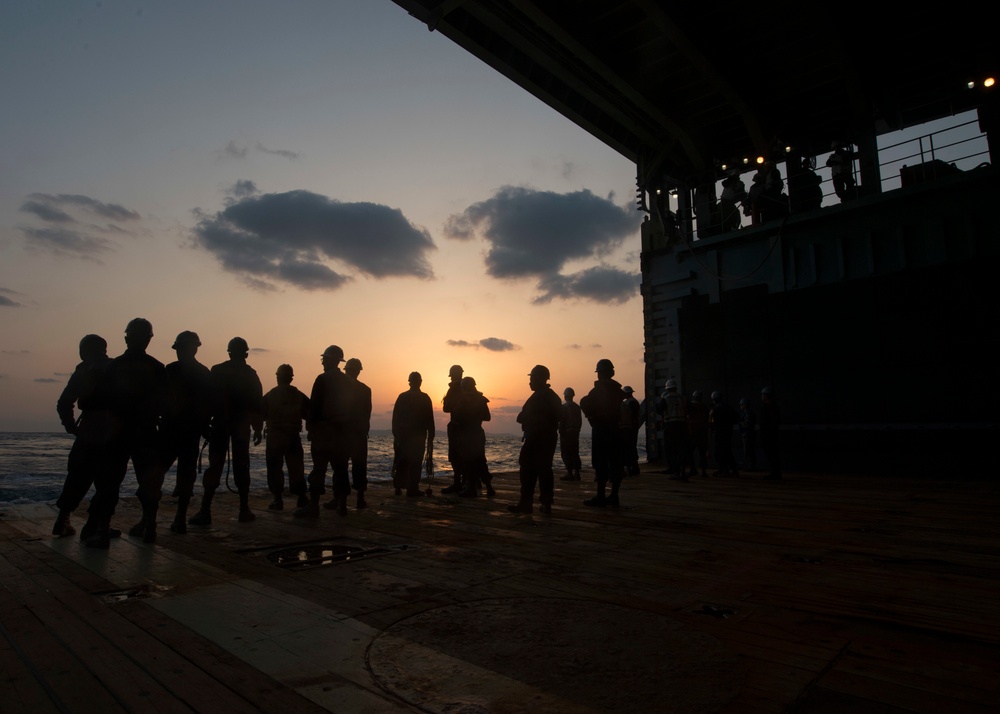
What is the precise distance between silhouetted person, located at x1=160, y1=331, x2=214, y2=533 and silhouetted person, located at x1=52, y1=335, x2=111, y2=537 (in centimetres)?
54

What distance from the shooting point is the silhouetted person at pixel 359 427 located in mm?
7160

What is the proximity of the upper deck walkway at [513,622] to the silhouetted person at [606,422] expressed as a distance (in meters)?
1.72

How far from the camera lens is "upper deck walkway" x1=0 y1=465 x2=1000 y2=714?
198 centimetres

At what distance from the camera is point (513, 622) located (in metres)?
2.76

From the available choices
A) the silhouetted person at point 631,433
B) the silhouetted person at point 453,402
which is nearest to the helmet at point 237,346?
the silhouetted person at point 453,402

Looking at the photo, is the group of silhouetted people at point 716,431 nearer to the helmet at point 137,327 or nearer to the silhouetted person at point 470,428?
the silhouetted person at point 470,428

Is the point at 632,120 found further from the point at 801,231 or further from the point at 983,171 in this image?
the point at 983,171

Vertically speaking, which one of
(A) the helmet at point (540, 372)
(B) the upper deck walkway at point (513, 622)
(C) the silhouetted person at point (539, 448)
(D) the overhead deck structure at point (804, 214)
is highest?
(D) the overhead deck structure at point (804, 214)

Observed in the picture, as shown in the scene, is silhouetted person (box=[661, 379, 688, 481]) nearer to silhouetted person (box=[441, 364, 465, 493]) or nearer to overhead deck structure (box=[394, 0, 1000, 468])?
overhead deck structure (box=[394, 0, 1000, 468])

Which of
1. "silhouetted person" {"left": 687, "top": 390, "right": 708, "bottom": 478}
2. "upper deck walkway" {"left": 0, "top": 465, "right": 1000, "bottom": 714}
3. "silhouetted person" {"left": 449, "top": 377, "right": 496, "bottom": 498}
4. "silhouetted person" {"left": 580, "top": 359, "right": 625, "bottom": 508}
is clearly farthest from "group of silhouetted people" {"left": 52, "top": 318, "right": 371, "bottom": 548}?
"silhouetted person" {"left": 687, "top": 390, "right": 708, "bottom": 478}

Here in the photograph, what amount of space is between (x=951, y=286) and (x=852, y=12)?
21.3 ft

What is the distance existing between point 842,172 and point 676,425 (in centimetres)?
802

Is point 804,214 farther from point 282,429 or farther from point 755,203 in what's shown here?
point 282,429

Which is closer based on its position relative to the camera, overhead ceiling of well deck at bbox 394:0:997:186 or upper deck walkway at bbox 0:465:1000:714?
upper deck walkway at bbox 0:465:1000:714
